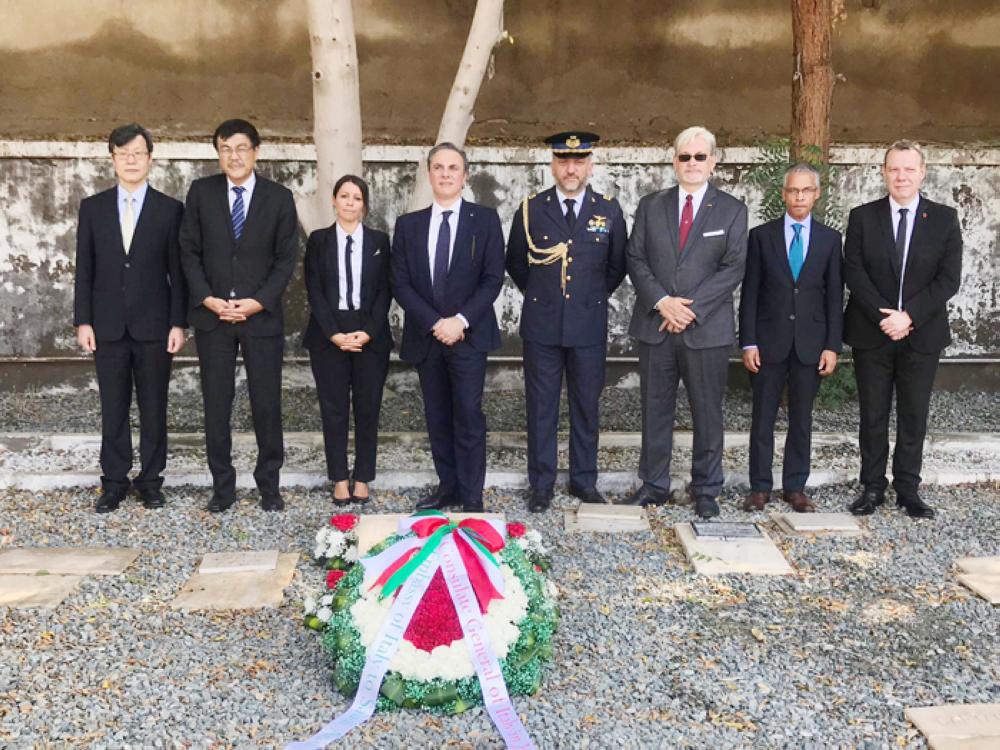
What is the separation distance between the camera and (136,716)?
104 inches

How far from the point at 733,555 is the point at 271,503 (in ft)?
7.15

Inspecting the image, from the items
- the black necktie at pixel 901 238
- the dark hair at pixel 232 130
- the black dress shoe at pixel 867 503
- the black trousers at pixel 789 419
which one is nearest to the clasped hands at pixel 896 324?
the black necktie at pixel 901 238

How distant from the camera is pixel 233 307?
4.14m

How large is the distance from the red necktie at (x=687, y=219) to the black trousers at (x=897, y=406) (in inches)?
40.0

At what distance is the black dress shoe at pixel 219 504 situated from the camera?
4367 millimetres

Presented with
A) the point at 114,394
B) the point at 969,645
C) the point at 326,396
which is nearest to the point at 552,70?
the point at 326,396

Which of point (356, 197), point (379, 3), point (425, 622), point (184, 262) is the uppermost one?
point (379, 3)

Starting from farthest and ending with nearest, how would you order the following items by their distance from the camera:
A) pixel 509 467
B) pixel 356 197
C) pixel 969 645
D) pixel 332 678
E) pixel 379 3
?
1. pixel 379 3
2. pixel 509 467
3. pixel 356 197
4. pixel 969 645
5. pixel 332 678

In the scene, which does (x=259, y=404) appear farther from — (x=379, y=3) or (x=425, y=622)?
(x=379, y=3)

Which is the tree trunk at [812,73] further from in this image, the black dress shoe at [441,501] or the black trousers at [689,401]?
the black dress shoe at [441,501]

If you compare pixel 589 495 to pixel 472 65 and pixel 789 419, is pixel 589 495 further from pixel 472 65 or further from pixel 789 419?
pixel 472 65

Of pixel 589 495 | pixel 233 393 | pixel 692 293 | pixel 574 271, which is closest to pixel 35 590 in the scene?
pixel 233 393

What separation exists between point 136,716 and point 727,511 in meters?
2.85

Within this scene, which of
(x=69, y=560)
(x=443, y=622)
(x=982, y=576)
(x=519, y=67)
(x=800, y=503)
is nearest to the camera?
(x=443, y=622)
